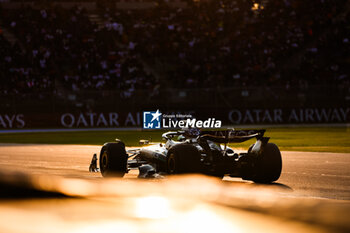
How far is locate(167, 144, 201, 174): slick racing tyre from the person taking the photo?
873cm

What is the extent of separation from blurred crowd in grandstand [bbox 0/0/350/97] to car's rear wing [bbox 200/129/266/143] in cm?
2252

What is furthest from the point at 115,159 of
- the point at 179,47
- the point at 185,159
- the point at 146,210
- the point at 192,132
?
the point at 179,47

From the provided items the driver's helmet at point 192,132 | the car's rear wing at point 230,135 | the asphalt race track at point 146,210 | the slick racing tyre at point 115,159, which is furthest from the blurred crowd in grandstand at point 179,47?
the asphalt race track at point 146,210

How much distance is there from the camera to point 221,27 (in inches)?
1438

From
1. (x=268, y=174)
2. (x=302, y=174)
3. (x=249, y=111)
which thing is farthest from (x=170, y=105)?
(x=268, y=174)

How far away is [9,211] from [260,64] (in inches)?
1296

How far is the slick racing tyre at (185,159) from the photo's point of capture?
28.7 feet

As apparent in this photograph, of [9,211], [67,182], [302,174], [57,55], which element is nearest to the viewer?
[9,211]

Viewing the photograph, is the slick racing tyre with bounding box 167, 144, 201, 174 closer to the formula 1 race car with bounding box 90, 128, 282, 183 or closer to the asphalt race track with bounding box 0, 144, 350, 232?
the formula 1 race car with bounding box 90, 128, 282, 183

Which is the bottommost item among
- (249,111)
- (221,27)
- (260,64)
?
(249,111)

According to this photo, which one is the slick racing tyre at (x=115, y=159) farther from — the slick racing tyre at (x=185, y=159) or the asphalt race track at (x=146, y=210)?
the asphalt race track at (x=146, y=210)

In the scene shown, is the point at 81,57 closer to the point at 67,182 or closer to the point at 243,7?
the point at 243,7


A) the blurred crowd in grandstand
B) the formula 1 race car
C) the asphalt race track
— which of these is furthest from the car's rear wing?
the blurred crowd in grandstand

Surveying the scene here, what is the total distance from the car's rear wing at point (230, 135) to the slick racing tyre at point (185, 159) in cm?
37
